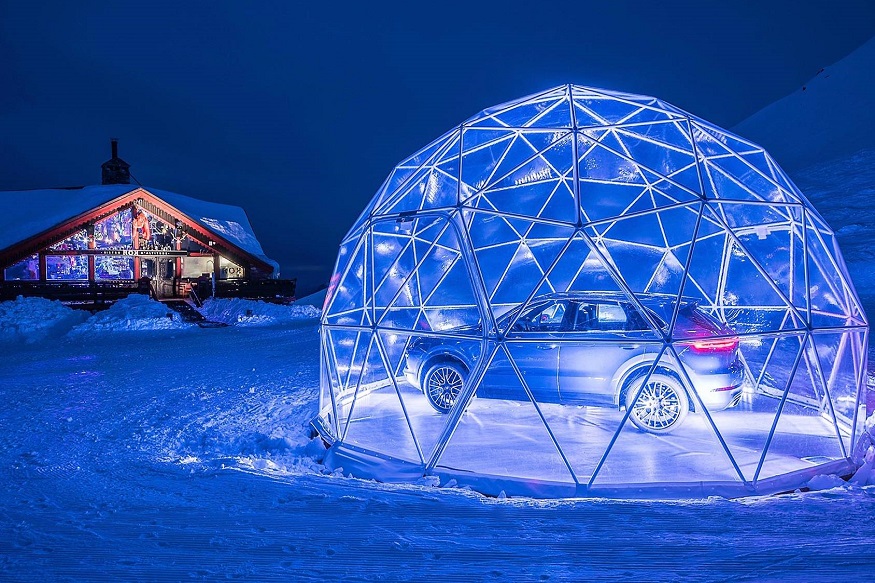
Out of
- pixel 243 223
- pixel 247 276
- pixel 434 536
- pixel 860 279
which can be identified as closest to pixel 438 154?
pixel 434 536

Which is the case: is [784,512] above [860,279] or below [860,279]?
below

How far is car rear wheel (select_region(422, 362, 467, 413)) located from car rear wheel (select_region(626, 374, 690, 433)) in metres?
2.27

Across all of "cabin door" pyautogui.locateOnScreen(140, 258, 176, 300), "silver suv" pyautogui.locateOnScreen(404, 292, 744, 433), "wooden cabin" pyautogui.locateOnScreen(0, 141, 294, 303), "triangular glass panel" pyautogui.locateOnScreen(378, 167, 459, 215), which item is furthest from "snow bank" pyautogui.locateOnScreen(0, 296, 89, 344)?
"silver suv" pyautogui.locateOnScreen(404, 292, 744, 433)

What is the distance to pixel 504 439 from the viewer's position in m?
6.21

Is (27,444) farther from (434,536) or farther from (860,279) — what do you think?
(860,279)

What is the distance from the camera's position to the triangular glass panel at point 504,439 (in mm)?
5238

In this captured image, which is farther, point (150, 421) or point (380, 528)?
point (150, 421)

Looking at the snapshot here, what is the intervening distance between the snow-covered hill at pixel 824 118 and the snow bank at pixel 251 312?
40.5 metres

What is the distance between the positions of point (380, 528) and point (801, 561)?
2801 mm

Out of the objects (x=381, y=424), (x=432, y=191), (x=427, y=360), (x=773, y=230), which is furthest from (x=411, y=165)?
(x=773, y=230)

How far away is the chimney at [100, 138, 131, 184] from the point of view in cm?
3139

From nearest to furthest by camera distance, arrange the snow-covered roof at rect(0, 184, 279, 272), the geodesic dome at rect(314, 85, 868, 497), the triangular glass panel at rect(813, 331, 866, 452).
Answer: the geodesic dome at rect(314, 85, 868, 497) < the triangular glass panel at rect(813, 331, 866, 452) < the snow-covered roof at rect(0, 184, 279, 272)

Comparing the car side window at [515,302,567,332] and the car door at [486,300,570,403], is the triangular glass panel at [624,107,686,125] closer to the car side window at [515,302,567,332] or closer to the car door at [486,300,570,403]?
the car side window at [515,302,567,332]

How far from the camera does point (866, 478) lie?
4.94 m
